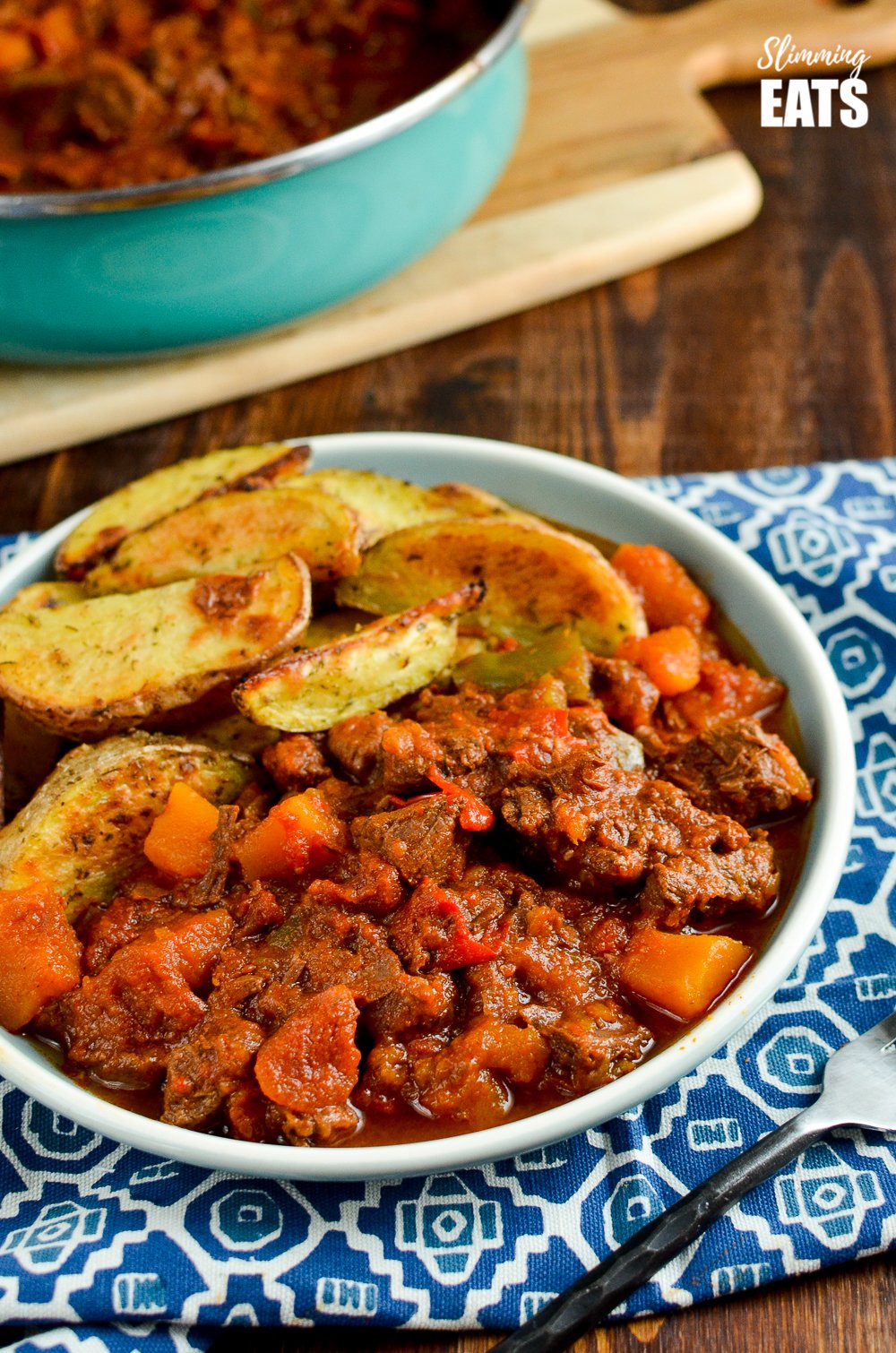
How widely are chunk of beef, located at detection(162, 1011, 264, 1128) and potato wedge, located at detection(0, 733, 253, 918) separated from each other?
1.38ft

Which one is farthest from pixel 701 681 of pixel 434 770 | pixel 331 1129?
pixel 331 1129

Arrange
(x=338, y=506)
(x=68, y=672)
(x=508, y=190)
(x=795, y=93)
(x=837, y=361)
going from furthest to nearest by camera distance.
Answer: (x=795, y=93) < (x=508, y=190) < (x=837, y=361) < (x=338, y=506) < (x=68, y=672)

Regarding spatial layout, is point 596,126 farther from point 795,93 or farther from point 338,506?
point 338,506

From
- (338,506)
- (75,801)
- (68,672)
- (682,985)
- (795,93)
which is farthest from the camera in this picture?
(795,93)

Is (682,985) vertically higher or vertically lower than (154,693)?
lower

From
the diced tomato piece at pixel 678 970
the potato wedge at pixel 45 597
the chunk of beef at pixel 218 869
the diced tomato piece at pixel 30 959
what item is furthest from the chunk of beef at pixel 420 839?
the potato wedge at pixel 45 597

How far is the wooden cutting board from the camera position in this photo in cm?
425

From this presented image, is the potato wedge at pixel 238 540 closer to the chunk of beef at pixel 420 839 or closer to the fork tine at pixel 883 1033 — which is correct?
the chunk of beef at pixel 420 839

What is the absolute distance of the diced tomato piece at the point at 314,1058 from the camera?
83.0 inches

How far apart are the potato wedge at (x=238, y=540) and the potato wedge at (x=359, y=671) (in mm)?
220

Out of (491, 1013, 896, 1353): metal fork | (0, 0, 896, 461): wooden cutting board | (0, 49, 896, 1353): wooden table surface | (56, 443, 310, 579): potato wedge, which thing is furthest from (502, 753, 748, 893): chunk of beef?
(0, 0, 896, 461): wooden cutting board

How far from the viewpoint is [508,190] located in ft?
15.6

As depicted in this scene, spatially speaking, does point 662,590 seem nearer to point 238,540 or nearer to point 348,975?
point 238,540

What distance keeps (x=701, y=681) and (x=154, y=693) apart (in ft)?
3.77
